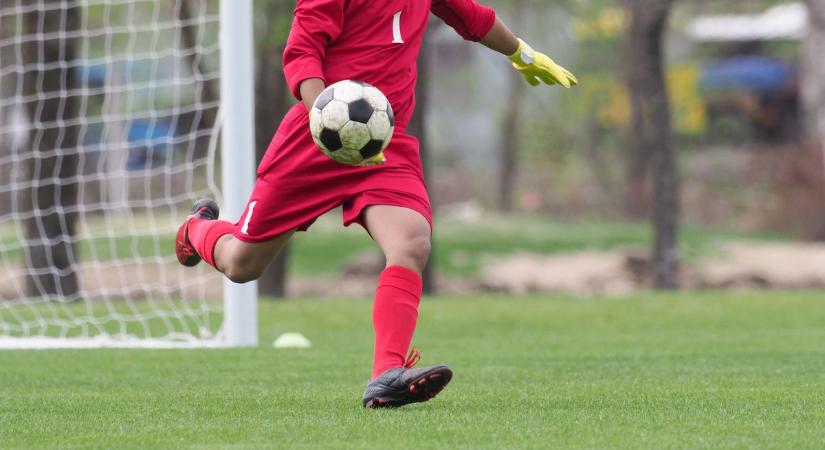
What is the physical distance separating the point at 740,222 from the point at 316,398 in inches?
811

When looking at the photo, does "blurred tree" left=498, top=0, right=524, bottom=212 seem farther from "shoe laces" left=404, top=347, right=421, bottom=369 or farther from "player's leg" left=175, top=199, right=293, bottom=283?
"shoe laces" left=404, top=347, right=421, bottom=369

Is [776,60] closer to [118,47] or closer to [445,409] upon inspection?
[118,47]

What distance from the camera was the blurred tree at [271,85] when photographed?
16.2 m

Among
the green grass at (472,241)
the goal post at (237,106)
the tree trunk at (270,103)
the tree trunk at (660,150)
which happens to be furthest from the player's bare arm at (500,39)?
the green grass at (472,241)

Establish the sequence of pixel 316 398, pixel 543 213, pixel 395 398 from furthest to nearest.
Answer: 1. pixel 543 213
2. pixel 316 398
3. pixel 395 398

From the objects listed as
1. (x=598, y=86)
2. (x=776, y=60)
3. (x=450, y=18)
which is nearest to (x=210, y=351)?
(x=450, y=18)

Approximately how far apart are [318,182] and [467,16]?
102 cm

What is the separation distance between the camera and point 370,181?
17.5ft

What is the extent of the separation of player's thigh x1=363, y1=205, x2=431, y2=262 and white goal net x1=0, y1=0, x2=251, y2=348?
3928 millimetres

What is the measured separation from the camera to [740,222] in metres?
25.3

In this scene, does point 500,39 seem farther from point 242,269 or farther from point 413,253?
point 242,269

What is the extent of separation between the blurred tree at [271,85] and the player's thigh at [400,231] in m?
10.8

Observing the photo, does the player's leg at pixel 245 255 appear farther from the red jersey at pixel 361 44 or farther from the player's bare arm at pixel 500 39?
the player's bare arm at pixel 500 39

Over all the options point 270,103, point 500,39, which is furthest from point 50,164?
point 500,39
